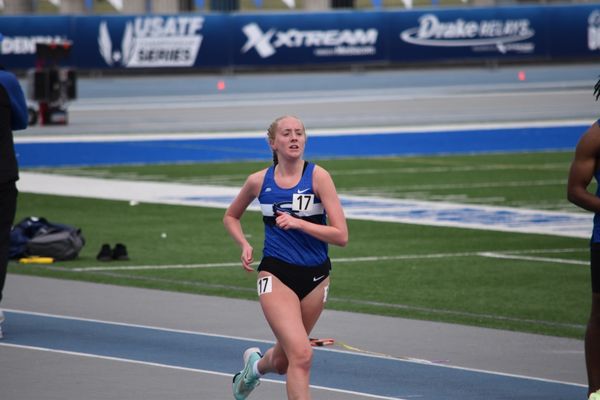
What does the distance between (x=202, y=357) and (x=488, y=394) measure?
2.27 m

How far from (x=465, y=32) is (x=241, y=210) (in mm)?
48128

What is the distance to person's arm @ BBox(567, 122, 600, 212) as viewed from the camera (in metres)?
7.54

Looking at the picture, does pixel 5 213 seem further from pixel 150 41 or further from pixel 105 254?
pixel 150 41

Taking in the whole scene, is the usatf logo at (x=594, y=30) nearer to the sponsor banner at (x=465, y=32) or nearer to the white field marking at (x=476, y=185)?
the sponsor banner at (x=465, y=32)

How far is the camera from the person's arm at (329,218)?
7.37 meters

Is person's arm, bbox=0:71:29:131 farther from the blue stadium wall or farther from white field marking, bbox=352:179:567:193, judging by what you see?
the blue stadium wall

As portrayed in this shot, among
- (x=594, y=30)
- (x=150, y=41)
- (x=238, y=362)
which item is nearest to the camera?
(x=238, y=362)

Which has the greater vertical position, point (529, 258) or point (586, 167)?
point (586, 167)

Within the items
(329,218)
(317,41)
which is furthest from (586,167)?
(317,41)

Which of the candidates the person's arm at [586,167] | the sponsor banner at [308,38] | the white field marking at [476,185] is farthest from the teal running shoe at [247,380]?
the sponsor banner at [308,38]

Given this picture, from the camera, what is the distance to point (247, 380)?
26.3 feet

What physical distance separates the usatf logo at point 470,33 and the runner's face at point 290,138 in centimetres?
4754

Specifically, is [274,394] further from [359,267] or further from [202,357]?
[359,267]

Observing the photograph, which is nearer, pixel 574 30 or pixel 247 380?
pixel 247 380
